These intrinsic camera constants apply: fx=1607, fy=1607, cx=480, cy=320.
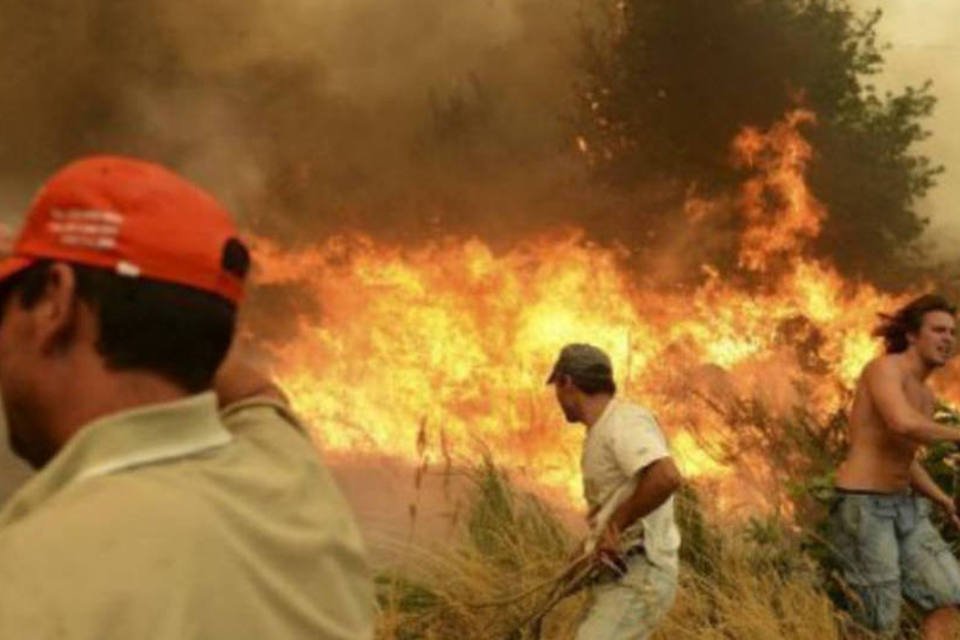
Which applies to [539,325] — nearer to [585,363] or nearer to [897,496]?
[897,496]

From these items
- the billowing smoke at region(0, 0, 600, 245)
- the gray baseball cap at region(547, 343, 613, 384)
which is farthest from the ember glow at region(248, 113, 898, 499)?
the gray baseball cap at region(547, 343, 613, 384)

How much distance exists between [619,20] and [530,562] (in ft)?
29.6

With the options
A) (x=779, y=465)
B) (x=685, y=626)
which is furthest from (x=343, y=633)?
(x=779, y=465)

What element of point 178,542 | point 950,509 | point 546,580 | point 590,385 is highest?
point 178,542

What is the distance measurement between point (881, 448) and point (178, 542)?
16.6 feet

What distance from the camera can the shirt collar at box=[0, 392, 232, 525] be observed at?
118 cm

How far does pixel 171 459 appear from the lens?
1216 mm

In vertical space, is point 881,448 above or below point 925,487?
above

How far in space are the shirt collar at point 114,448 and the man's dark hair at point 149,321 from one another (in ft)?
0.13

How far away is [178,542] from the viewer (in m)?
1.13

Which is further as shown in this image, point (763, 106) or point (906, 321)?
point (763, 106)

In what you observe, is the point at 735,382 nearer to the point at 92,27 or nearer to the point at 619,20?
the point at 619,20

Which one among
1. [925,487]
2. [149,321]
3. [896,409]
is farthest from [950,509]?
[149,321]

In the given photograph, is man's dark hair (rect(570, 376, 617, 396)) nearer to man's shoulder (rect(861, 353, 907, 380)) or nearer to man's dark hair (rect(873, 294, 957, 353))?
man's shoulder (rect(861, 353, 907, 380))
